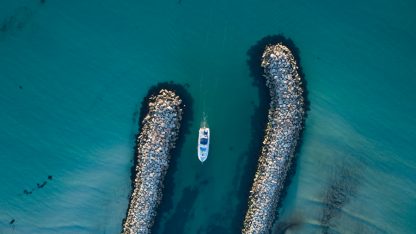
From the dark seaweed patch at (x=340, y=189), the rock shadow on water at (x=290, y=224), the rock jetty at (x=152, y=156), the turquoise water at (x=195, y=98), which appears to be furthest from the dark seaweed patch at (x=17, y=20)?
the dark seaweed patch at (x=340, y=189)

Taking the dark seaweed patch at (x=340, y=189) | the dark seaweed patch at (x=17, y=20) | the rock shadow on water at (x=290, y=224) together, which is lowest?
the rock shadow on water at (x=290, y=224)

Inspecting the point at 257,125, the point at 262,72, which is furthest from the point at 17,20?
the point at 257,125

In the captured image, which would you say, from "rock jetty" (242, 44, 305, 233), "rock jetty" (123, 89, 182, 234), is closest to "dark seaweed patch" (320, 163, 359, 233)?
"rock jetty" (242, 44, 305, 233)

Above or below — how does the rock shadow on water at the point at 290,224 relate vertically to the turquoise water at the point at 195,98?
below

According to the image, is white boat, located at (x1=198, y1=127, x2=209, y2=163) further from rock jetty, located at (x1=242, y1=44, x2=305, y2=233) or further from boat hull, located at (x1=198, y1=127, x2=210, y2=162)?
rock jetty, located at (x1=242, y1=44, x2=305, y2=233)

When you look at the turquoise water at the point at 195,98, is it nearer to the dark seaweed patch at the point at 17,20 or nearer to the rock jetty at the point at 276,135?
the dark seaweed patch at the point at 17,20

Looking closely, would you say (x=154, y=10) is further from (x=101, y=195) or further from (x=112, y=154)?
(x=101, y=195)
